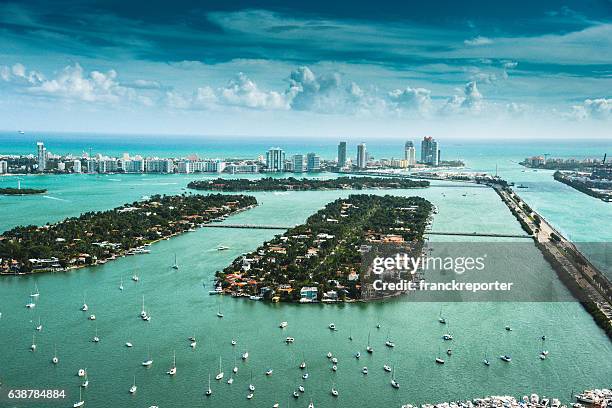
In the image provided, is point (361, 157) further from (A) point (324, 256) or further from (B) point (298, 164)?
(A) point (324, 256)

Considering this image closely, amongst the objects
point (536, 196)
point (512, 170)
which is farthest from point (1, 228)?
point (512, 170)

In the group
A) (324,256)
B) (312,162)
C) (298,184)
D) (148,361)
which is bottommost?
(148,361)

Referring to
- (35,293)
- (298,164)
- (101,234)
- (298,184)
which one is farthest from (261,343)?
(298,164)

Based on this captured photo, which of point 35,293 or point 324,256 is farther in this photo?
point 324,256

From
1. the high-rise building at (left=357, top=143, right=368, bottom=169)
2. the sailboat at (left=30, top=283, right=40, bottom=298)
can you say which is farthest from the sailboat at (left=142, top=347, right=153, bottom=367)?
the high-rise building at (left=357, top=143, right=368, bottom=169)

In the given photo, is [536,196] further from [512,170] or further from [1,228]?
[1,228]

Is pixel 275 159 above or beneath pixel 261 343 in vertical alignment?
above
